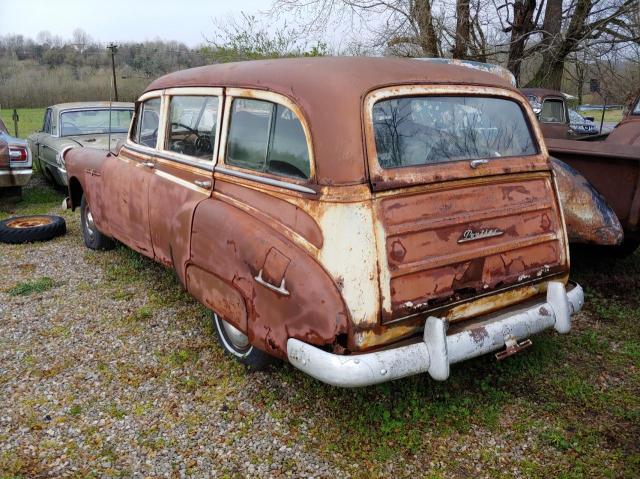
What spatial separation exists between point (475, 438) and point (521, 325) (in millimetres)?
628

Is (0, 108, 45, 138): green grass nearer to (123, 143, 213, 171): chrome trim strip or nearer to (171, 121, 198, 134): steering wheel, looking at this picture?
(123, 143, 213, 171): chrome trim strip

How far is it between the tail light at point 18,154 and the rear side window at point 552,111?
8064 millimetres

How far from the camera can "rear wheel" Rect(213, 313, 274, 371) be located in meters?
3.18

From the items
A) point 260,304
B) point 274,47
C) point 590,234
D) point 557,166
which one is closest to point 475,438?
point 260,304

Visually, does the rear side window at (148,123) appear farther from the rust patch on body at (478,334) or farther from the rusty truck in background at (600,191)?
the rusty truck in background at (600,191)

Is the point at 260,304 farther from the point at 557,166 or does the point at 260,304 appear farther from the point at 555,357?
the point at 557,166

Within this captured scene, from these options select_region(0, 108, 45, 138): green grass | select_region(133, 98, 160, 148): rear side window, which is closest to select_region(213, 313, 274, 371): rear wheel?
select_region(133, 98, 160, 148): rear side window

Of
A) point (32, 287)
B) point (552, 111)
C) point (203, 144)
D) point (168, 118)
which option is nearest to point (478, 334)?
point (203, 144)

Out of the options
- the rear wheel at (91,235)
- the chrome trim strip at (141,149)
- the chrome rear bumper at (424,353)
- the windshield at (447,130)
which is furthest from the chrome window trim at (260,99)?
Answer: the rear wheel at (91,235)

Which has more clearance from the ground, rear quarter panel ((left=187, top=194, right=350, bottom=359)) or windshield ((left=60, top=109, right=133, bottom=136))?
windshield ((left=60, top=109, right=133, bottom=136))

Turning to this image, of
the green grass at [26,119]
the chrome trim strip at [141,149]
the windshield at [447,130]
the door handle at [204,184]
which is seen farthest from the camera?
the green grass at [26,119]

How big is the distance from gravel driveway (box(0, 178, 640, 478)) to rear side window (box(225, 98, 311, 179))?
1.31 meters

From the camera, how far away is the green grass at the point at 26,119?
62.4 feet

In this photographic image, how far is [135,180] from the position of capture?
3.99 m
